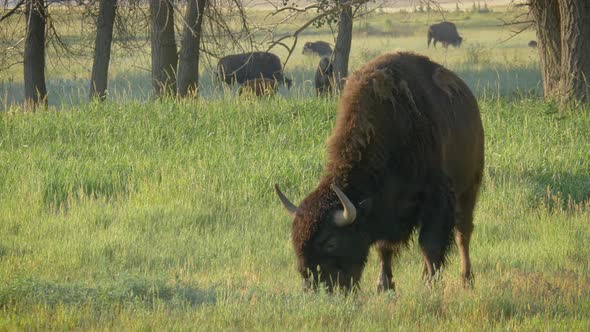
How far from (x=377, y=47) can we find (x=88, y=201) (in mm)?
40687

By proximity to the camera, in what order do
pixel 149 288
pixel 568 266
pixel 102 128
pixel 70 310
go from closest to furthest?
pixel 70 310 < pixel 149 288 < pixel 568 266 < pixel 102 128

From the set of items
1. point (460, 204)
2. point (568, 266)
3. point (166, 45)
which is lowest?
point (568, 266)

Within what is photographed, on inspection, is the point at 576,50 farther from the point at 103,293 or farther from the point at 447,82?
the point at 103,293

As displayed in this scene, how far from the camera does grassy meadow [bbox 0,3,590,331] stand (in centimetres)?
632

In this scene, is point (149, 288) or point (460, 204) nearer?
point (149, 288)

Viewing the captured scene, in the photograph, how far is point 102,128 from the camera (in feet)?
44.7

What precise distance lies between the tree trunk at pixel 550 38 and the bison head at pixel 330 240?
9434mm

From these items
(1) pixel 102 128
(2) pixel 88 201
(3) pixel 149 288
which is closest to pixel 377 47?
(1) pixel 102 128

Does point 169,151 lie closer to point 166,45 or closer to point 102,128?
point 102,128

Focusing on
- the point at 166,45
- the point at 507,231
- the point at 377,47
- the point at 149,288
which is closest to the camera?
the point at 149,288

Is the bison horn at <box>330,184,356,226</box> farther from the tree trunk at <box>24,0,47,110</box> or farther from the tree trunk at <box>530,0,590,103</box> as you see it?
the tree trunk at <box>24,0,47,110</box>

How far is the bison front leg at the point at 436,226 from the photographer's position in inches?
289

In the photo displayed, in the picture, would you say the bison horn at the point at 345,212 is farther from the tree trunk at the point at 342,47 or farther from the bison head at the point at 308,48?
the bison head at the point at 308,48

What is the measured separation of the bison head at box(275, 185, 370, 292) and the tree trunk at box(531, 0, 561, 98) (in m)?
9.43
